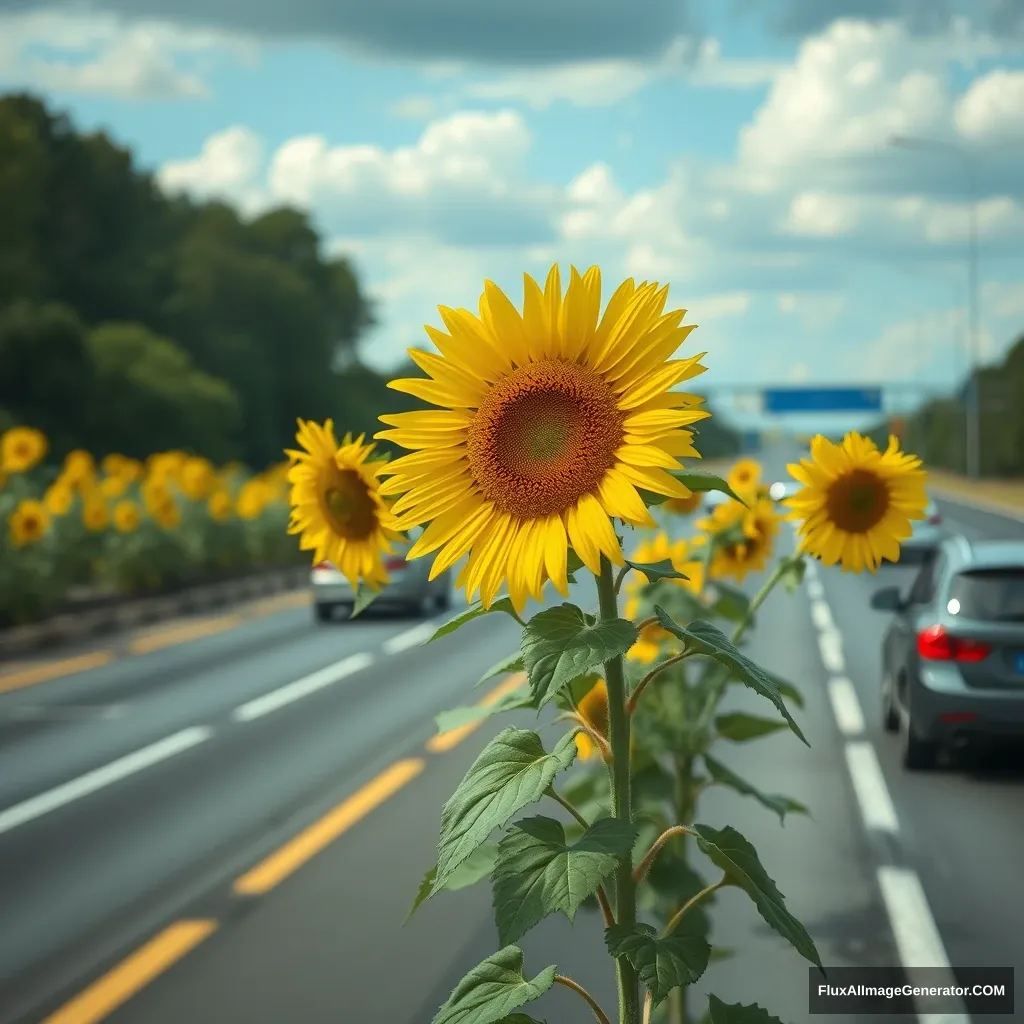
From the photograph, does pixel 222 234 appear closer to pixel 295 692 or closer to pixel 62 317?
pixel 62 317

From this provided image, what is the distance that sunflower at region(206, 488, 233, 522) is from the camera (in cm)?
2689

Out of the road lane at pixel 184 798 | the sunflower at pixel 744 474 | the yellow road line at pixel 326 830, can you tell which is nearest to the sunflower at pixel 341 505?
the road lane at pixel 184 798

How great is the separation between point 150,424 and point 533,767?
51.0 metres

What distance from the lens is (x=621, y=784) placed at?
8.43 feet

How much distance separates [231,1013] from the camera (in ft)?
21.5

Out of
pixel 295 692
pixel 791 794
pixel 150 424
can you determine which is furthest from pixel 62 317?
pixel 791 794

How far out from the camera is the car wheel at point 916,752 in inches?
447

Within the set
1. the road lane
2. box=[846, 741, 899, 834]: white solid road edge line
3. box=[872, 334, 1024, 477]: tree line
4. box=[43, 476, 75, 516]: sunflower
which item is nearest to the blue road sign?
box=[872, 334, 1024, 477]: tree line

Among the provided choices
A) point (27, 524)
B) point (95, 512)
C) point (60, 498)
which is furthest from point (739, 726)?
point (95, 512)

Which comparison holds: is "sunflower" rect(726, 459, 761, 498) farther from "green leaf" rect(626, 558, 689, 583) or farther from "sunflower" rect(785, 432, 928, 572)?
"green leaf" rect(626, 558, 689, 583)

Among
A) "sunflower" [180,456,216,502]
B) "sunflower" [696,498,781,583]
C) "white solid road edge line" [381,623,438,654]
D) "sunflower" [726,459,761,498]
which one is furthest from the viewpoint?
"sunflower" [180,456,216,502]

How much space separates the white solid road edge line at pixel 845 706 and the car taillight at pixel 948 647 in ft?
8.56

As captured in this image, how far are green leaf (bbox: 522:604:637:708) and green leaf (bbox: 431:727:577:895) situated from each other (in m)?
0.14

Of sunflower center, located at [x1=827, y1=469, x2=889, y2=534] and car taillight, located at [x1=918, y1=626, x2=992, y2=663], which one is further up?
sunflower center, located at [x1=827, y1=469, x2=889, y2=534]
